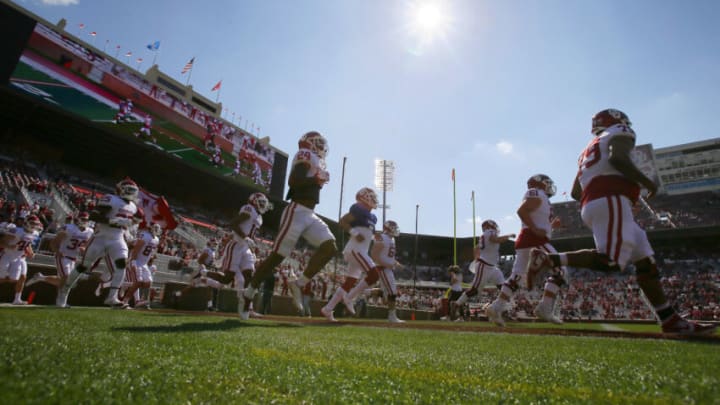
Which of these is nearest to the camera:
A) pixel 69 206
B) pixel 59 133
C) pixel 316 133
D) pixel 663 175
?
pixel 316 133

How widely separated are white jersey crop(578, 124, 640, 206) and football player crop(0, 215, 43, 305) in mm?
8956

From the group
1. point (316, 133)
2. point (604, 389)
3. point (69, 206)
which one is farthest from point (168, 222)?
point (69, 206)

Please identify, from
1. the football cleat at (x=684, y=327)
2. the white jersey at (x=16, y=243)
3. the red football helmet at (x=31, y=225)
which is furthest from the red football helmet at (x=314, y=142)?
Answer: the red football helmet at (x=31, y=225)

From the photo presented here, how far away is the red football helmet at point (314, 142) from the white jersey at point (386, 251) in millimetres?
3673

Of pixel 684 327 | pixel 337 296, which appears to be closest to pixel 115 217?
pixel 337 296

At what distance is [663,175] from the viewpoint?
38.5 m

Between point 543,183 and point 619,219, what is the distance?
2767mm

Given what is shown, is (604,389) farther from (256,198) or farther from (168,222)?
(168,222)

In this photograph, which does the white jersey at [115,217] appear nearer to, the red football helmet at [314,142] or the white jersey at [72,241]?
the white jersey at [72,241]

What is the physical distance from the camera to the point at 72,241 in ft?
26.0

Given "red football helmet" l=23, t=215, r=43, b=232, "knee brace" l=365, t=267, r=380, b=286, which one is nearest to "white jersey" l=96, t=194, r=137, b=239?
"red football helmet" l=23, t=215, r=43, b=232

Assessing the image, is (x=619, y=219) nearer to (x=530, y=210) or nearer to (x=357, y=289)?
(x=530, y=210)

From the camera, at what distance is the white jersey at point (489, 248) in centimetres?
784

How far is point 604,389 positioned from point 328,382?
0.90 metres
